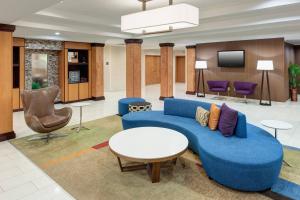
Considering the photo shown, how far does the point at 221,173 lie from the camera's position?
2.81m

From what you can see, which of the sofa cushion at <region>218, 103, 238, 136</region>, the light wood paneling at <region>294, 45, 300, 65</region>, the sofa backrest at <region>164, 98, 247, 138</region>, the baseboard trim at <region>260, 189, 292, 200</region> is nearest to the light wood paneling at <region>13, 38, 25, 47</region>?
the sofa backrest at <region>164, 98, 247, 138</region>

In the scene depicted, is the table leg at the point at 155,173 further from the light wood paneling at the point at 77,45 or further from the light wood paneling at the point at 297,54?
the light wood paneling at the point at 297,54

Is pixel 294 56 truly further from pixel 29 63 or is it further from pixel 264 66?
pixel 29 63

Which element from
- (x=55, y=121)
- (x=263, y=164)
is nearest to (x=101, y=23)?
(x=55, y=121)

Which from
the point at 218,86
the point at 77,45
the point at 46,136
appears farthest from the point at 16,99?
the point at 218,86

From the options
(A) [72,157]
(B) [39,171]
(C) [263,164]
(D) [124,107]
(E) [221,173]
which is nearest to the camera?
A: (C) [263,164]

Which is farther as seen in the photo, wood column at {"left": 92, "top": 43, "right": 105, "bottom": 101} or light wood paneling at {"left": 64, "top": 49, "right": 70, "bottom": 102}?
→ wood column at {"left": 92, "top": 43, "right": 105, "bottom": 101}

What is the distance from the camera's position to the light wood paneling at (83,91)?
31.8 feet

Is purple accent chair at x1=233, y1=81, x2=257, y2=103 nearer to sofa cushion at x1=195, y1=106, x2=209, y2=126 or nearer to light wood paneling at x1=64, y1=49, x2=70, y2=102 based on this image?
sofa cushion at x1=195, y1=106, x2=209, y2=126

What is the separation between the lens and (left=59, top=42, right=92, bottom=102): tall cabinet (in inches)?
354

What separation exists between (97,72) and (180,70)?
1050cm

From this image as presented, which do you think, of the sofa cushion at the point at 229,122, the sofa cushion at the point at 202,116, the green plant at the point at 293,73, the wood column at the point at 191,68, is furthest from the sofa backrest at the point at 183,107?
the green plant at the point at 293,73

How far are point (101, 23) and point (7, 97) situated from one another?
2922 mm

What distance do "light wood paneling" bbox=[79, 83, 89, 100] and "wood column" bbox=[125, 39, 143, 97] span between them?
8.67 feet
